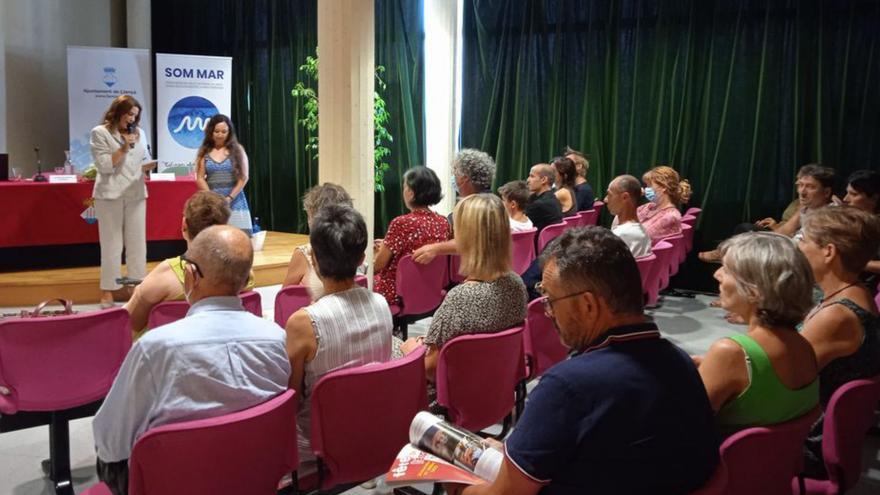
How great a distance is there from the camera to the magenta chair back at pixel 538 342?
323cm

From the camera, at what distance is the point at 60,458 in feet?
9.72

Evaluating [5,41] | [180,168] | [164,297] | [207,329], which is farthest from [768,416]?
[5,41]

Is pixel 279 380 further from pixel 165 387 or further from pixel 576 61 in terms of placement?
pixel 576 61

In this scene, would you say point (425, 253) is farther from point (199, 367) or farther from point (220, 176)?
point (220, 176)

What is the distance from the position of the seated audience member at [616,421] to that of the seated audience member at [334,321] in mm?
868

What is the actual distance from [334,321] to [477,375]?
0.65 metres

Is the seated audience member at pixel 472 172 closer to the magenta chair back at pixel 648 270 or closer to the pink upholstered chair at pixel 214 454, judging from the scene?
the magenta chair back at pixel 648 270

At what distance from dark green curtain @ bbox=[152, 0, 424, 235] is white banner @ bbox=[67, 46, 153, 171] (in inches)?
62.3

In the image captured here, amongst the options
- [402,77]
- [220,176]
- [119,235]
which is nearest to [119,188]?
[119,235]

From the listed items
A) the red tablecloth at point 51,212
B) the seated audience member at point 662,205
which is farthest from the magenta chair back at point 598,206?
the red tablecloth at point 51,212

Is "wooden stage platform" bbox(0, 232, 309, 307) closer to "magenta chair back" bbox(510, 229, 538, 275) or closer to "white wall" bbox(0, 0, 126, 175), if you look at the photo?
"magenta chair back" bbox(510, 229, 538, 275)

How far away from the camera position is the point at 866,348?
93.0 inches

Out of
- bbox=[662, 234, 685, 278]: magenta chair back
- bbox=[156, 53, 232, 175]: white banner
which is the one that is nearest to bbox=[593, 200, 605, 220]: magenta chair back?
bbox=[662, 234, 685, 278]: magenta chair back

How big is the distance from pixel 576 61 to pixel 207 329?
22.0 feet
